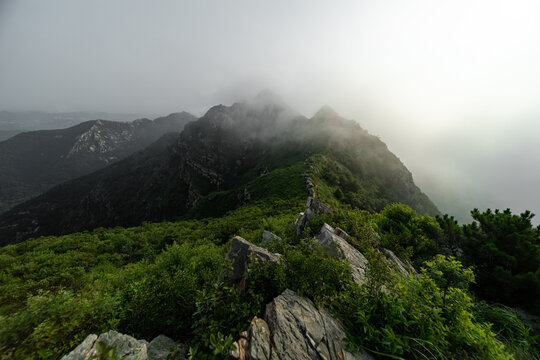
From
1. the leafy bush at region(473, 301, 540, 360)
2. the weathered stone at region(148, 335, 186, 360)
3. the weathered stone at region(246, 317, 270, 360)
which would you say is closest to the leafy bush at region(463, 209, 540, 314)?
the leafy bush at region(473, 301, 540, 360)

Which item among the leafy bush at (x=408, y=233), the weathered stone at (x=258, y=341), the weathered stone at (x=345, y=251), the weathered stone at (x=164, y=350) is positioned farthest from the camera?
the leafy bush at (x=408, y=233)

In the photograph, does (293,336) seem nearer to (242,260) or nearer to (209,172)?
(242,260)

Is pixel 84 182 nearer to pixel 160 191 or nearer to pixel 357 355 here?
pixel 160 191

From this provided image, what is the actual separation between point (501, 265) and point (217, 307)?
13380mm

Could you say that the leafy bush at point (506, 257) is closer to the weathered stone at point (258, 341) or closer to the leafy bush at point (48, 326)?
the weathered stone at point (258, 341)

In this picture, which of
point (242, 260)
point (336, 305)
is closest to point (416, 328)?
point (336, 305)

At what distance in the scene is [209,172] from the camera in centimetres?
12975

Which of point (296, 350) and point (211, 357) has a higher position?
point (211, 357)

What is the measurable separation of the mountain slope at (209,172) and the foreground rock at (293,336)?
68456 mm

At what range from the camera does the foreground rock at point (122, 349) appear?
2943 millimetres

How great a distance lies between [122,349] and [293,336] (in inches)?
124

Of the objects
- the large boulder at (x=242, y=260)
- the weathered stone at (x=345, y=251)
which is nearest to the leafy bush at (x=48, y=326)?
the large boulder at (x=242, y=260)

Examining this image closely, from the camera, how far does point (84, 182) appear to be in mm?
172875

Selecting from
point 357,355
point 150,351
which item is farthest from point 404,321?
point 150,351
